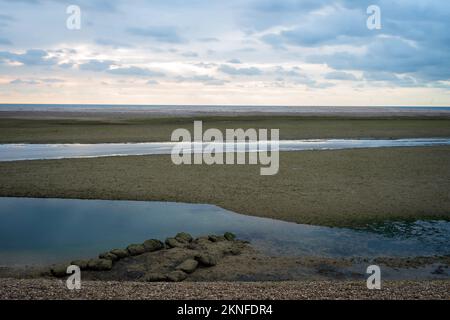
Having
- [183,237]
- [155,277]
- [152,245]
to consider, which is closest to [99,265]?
[155,277]

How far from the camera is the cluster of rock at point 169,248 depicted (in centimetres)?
1040

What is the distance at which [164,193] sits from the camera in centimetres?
1997

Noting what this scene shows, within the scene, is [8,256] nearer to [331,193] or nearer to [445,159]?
[331,193]

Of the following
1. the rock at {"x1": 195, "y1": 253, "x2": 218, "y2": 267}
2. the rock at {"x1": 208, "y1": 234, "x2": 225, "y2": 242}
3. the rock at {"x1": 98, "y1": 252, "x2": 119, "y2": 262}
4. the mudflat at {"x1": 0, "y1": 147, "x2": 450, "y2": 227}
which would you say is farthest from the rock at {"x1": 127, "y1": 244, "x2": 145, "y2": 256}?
the mudflat at {"x1": 0, "y1": 147, "x2": 450, "y2": 227}

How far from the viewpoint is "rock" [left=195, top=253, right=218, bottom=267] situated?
36.7ft

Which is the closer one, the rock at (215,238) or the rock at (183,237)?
the rock at (183,237)

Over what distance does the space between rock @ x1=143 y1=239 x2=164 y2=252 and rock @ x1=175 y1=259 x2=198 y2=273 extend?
63.6 inches

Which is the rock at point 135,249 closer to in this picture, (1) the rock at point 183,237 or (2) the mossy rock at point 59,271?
(1) the rock at point 183,237

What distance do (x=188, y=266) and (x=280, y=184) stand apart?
11.6 meters

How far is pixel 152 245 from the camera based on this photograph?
486 inches

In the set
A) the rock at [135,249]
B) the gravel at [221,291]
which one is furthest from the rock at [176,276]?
the rock at [135,249]
